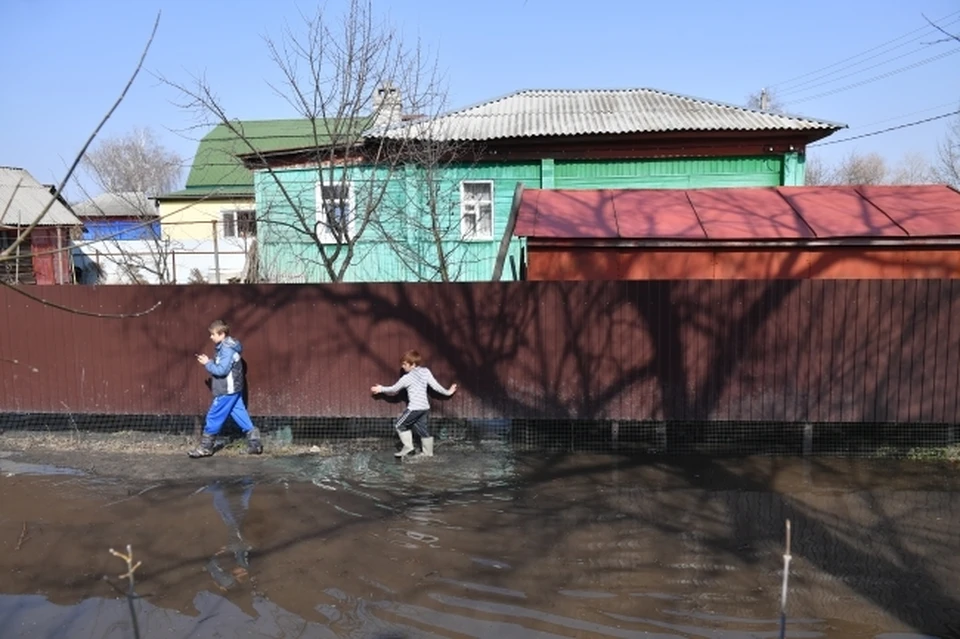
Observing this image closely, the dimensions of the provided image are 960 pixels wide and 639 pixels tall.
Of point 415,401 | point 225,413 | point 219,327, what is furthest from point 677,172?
point 225,413

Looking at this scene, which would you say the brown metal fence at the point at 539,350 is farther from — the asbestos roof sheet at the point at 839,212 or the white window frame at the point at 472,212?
the white window frame at the point at 472,212

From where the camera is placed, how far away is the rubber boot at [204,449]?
7.80 metres

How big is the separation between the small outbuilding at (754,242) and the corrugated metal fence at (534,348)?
3.08 feet

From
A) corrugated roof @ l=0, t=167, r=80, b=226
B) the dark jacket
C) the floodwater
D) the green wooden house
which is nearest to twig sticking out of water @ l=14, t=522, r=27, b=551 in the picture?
the floodwater

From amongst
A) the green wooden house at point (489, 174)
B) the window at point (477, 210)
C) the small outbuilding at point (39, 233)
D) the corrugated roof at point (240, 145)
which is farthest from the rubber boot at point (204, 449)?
the corrugated roof at point (240, 145)

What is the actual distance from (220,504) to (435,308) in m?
3.00

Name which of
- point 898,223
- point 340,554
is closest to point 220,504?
point 340,554

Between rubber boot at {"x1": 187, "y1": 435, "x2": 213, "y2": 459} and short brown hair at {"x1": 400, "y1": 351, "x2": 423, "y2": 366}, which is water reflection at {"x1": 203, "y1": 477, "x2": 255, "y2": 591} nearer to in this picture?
rubber boot at {"x1": 187, "y1": 435, "x2": 213, "y2": 459}

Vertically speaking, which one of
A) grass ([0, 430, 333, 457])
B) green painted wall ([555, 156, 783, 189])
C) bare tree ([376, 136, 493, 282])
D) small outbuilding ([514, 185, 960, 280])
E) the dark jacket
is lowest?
grass ([0, 430, 333, 457])

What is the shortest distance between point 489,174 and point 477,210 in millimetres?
815

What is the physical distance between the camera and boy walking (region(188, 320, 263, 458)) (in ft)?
25.3

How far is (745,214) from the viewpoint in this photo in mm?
9219

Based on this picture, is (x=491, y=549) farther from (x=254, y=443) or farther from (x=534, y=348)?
(x=254, y=443)

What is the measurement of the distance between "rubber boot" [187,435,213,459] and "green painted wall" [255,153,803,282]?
7.87m
